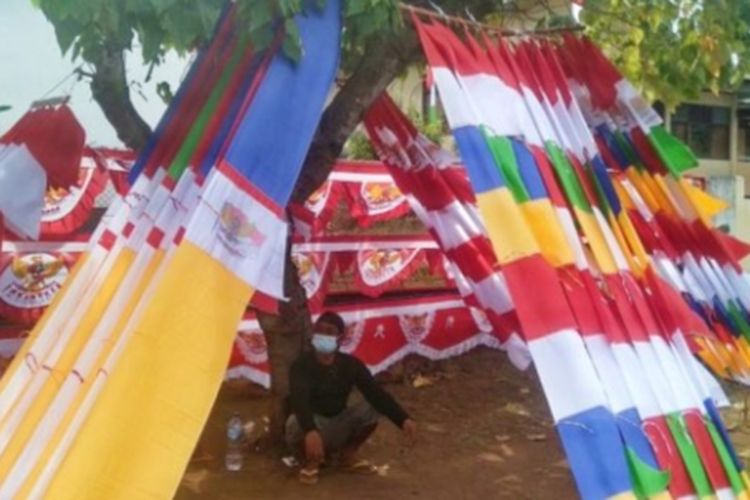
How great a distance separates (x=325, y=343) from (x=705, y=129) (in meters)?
16.5

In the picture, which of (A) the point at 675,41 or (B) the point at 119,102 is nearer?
(B) the point at 119,102

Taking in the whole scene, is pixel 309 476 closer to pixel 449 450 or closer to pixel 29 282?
pixel 449 450

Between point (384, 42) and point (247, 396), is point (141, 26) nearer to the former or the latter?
point (384, 42)

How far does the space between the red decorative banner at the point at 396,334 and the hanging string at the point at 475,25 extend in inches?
119

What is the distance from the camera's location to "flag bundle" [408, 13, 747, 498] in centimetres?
318

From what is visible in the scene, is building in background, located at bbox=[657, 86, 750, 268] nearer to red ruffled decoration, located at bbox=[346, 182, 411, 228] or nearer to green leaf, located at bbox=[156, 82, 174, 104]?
red ruffled decoration, located at bbox=[346, 182, 411, 228]

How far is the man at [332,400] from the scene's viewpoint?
490 cm

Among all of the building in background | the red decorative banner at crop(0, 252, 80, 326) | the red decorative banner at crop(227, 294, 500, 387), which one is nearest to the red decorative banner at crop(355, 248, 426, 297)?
the red decorative banner at crop(227, 294, 500, 387)

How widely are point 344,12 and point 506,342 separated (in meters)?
2.64

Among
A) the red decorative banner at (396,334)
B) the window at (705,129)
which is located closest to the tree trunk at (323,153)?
the red decorative banner at (396,334)

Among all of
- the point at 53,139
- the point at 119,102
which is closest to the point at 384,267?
the point at 119,102

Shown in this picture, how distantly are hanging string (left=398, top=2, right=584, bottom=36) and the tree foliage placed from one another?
45cm

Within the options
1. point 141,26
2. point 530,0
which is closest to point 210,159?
point 141,26

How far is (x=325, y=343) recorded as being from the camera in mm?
4906
